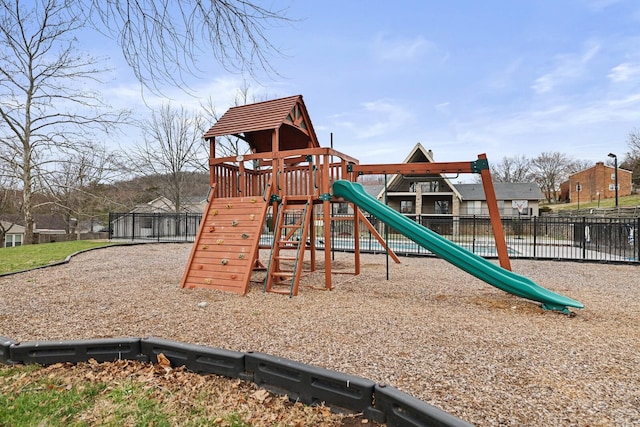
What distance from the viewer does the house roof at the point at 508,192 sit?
113 ft

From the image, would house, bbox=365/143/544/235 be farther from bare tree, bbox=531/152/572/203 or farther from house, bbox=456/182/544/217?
bare tree, bbox=531/152/572/203

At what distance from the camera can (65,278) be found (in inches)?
275

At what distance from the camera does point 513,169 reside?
5962 centimetres

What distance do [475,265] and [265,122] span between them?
456 cm

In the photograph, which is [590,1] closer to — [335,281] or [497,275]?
[497,275]

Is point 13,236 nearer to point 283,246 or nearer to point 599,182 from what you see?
point 283,246

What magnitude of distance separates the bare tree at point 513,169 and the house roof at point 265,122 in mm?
58314

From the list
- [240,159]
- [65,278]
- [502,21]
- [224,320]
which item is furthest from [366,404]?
[65,278]

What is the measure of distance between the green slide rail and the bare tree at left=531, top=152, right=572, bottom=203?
2533 inches

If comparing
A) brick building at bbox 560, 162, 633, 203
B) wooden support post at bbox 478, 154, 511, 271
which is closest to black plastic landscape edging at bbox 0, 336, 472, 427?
wooden support post at bbox 478, 154, 511, 271

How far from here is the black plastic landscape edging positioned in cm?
208

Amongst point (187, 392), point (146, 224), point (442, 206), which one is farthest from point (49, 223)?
point (187, 392)

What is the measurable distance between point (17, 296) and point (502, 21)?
7660 millimetres

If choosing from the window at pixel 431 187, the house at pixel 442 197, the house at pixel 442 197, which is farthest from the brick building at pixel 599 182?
the window at pixel 431 187
